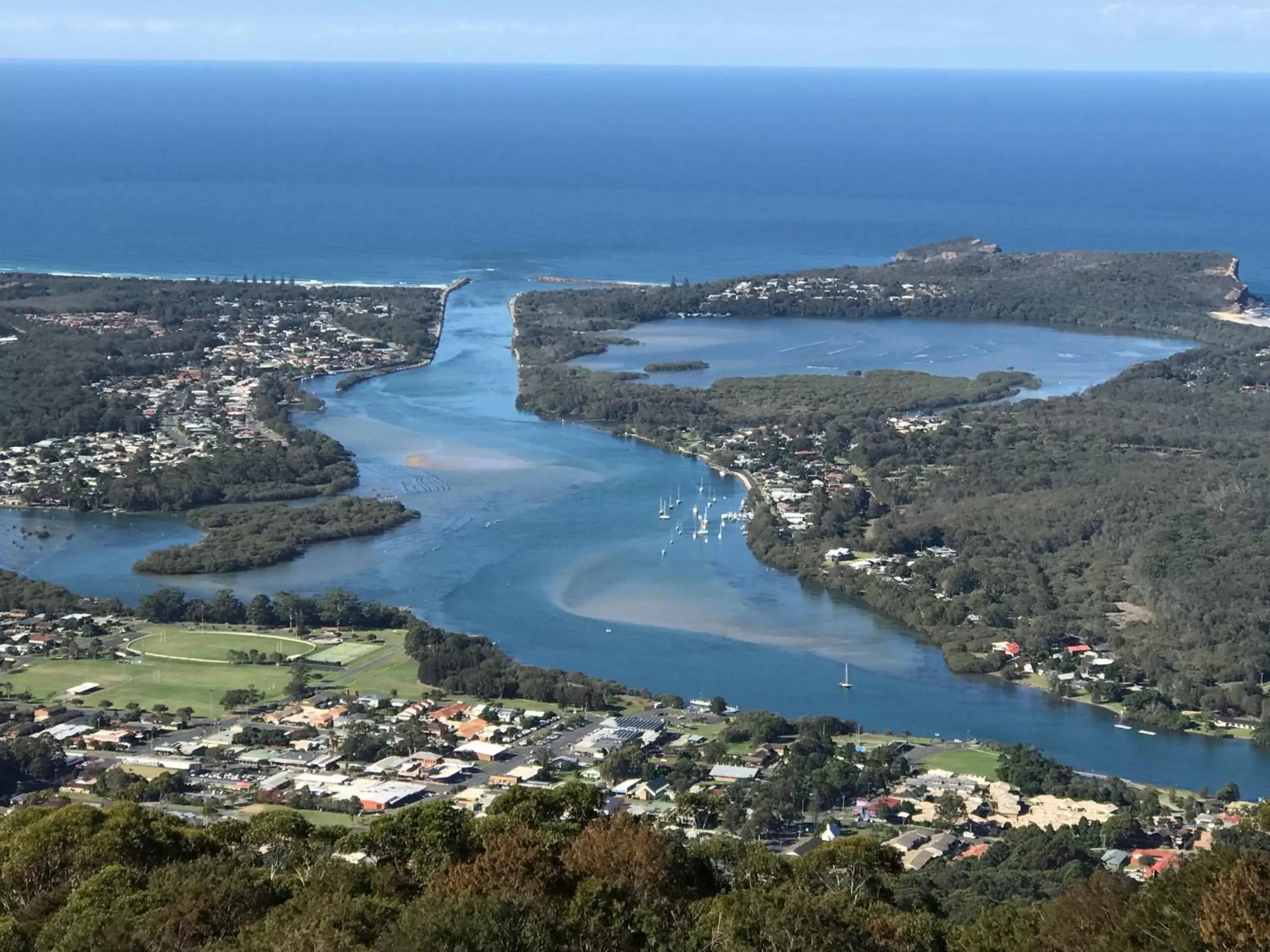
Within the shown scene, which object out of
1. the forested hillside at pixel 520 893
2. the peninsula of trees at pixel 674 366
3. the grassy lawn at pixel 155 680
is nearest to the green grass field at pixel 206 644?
the grassy lawn at pixel 155 680

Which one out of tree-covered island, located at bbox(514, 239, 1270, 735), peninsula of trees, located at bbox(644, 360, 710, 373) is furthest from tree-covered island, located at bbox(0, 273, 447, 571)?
peninsula of trees, located at bbox(644, 360, 710, 373)

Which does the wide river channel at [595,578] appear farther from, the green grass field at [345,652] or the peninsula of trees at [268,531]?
the green grass field at [345,652]

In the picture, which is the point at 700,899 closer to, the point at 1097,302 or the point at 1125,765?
the point at 1125,765

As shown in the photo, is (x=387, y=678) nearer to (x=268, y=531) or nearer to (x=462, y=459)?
(x=268, y=531)

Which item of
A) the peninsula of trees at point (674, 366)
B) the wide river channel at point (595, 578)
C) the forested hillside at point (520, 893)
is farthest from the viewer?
the peninsula of trees at point (674, 366)

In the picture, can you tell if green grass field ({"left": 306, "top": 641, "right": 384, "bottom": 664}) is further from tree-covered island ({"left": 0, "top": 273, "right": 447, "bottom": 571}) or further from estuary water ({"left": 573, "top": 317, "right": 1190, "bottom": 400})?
estuary water ({"left": 573, "top": 317, "right": 1190, "bottom": 400})

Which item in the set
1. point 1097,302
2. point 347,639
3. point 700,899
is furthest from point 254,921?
point 1097,302

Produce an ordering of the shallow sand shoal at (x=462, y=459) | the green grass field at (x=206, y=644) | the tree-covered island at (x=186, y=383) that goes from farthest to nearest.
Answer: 1. the shallow sand shoal at (x=462, y=459)
2. the tree-covered island at (x=186, y=383)
3. the green grass field at (x=206, y=644)
